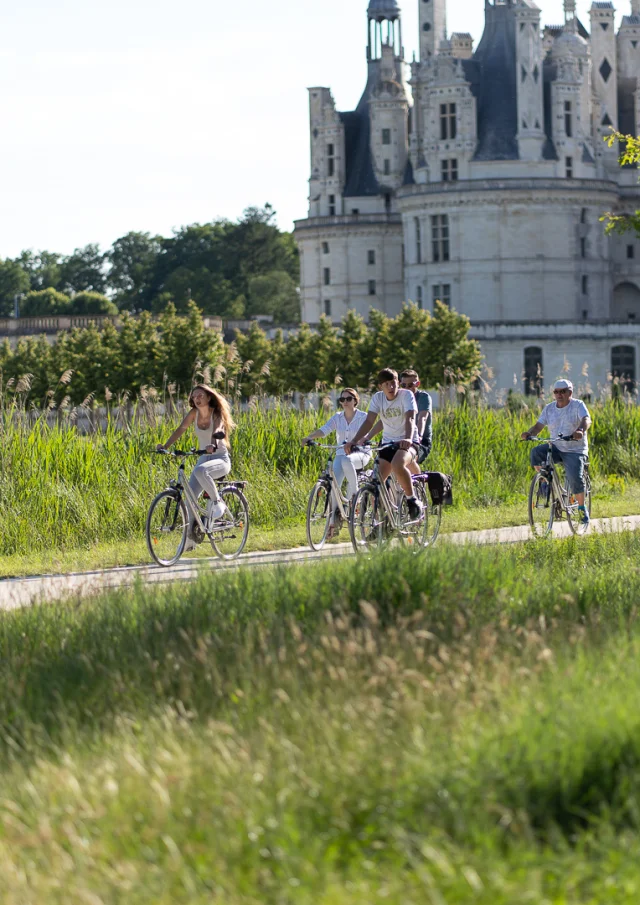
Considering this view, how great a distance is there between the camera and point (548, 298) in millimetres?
80938

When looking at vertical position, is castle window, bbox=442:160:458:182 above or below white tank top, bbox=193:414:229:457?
above

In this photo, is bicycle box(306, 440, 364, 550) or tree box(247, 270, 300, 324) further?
tree box(247, 270, 300, 324)

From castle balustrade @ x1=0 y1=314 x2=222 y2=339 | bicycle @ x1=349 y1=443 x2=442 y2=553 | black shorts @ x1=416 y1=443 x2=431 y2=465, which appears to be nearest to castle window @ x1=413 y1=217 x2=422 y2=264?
castle balustrade @ x1=0 y1=314 x2=222 y2=339

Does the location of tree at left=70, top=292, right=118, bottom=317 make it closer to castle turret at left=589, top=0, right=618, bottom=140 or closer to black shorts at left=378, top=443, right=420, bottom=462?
castle turret at left=589, top=0, right=618, bottom=140

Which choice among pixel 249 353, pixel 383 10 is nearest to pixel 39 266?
pixel 383 10

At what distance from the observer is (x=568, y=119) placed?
81250mm

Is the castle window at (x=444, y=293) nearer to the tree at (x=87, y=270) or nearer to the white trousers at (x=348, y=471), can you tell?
the tree at (x=87, y=270)

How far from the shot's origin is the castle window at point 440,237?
81312mm

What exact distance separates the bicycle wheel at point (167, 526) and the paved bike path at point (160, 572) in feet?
0.46

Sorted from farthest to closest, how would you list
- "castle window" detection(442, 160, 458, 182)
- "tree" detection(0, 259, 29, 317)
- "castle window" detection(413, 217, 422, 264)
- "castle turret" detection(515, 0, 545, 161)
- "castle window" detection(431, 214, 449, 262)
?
"tree" detection(0, 259, 29, 317) < "castle window" detection(413, 217, 422, 264) < "castle window" detection(442, 160, 458, 182) < "castle window" detection(431, 214, 449, 262) < "castle turret" detection(515, 0, 545, 161)

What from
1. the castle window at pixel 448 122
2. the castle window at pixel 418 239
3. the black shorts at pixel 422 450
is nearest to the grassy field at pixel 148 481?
the black shorts at pixel 422 450

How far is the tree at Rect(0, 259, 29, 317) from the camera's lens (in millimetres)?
139750

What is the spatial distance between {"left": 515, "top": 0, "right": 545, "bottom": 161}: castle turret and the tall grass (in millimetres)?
62681

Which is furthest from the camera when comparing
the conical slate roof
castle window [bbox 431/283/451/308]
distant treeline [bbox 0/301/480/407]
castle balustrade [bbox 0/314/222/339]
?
the conical slate roof
